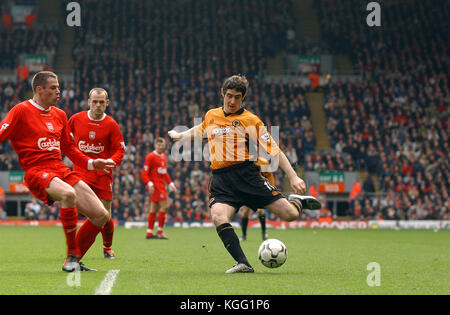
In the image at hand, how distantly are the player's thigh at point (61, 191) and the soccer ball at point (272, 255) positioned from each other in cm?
236

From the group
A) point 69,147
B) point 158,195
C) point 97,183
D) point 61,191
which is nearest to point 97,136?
point 97,183

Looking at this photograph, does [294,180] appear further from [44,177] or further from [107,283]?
[44,177]

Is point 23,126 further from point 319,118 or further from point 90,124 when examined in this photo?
point 319,118

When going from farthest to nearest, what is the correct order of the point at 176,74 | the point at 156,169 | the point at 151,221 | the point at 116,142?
the point at 176,74 → the point at 156,169 → the point at 151,221 → the point at 116,142

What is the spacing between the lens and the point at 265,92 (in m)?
33.4

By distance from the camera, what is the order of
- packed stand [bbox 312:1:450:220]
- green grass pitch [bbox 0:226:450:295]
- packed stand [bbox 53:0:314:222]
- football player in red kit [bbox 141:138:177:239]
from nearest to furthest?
green grass pitch [bbox 0:226:450:295] → football player in red kit [bbox 141:138:177:239] → packed stand [bbox 312:1:450:220] → packed stand [bbox 53:0:314:222]

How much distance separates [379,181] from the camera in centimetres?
2870

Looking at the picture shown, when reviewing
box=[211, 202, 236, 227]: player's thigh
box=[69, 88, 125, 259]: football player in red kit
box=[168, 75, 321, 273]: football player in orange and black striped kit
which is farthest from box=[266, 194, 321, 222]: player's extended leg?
box=[69, 88, 125, 259]: football player in red kit

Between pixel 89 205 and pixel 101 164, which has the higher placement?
pixel 101 164

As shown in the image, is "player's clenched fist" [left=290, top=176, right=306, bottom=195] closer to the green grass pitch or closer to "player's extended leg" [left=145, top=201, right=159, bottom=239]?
the green grass pitch

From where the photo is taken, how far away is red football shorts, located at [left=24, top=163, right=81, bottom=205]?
7.72m

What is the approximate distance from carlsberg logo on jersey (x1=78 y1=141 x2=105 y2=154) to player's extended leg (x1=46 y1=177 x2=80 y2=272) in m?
2.51

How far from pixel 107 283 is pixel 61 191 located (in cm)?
147
